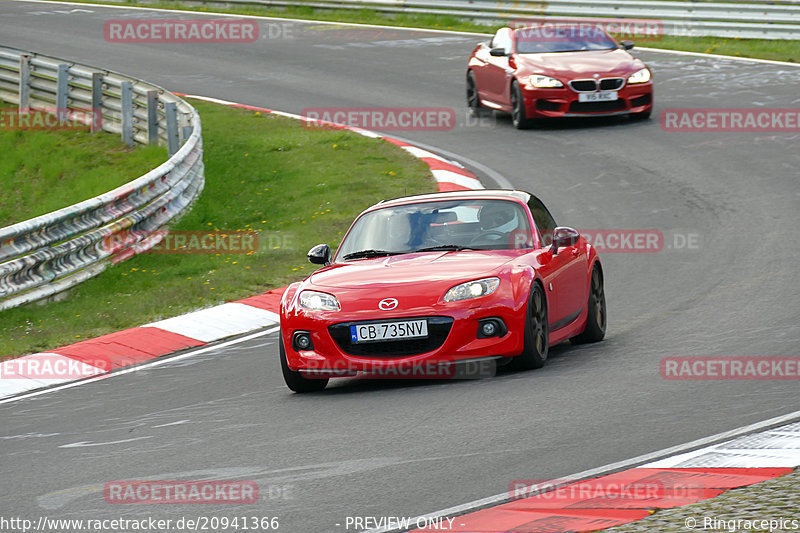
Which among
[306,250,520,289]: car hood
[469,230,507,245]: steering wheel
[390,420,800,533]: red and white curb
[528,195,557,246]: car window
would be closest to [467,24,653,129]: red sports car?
[528,195,557,246]: car window

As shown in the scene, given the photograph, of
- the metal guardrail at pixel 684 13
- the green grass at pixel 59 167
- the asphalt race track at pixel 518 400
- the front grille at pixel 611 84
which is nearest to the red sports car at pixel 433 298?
the asphalt race track at pixel 518 400

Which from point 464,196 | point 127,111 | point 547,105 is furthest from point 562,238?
point 127,111

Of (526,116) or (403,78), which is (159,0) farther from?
(526,116)

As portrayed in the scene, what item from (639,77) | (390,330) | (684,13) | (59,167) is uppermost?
(390,330)

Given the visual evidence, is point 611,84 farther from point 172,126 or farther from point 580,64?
point 172,126

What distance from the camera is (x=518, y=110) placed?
1950 centimetres

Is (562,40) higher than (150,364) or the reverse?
higher

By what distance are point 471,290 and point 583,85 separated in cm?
1115

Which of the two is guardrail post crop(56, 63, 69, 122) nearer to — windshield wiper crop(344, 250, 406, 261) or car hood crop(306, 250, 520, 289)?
windshield wiper crop(344, 250, 406, 261)

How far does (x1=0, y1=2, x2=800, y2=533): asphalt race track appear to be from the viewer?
5906 millimetres

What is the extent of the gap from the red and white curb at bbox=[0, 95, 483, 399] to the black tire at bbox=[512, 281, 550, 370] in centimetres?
316

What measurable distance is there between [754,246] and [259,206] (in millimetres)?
6580

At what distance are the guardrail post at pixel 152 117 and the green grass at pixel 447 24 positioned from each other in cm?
1107

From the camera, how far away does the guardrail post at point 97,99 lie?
20234 millimetres
